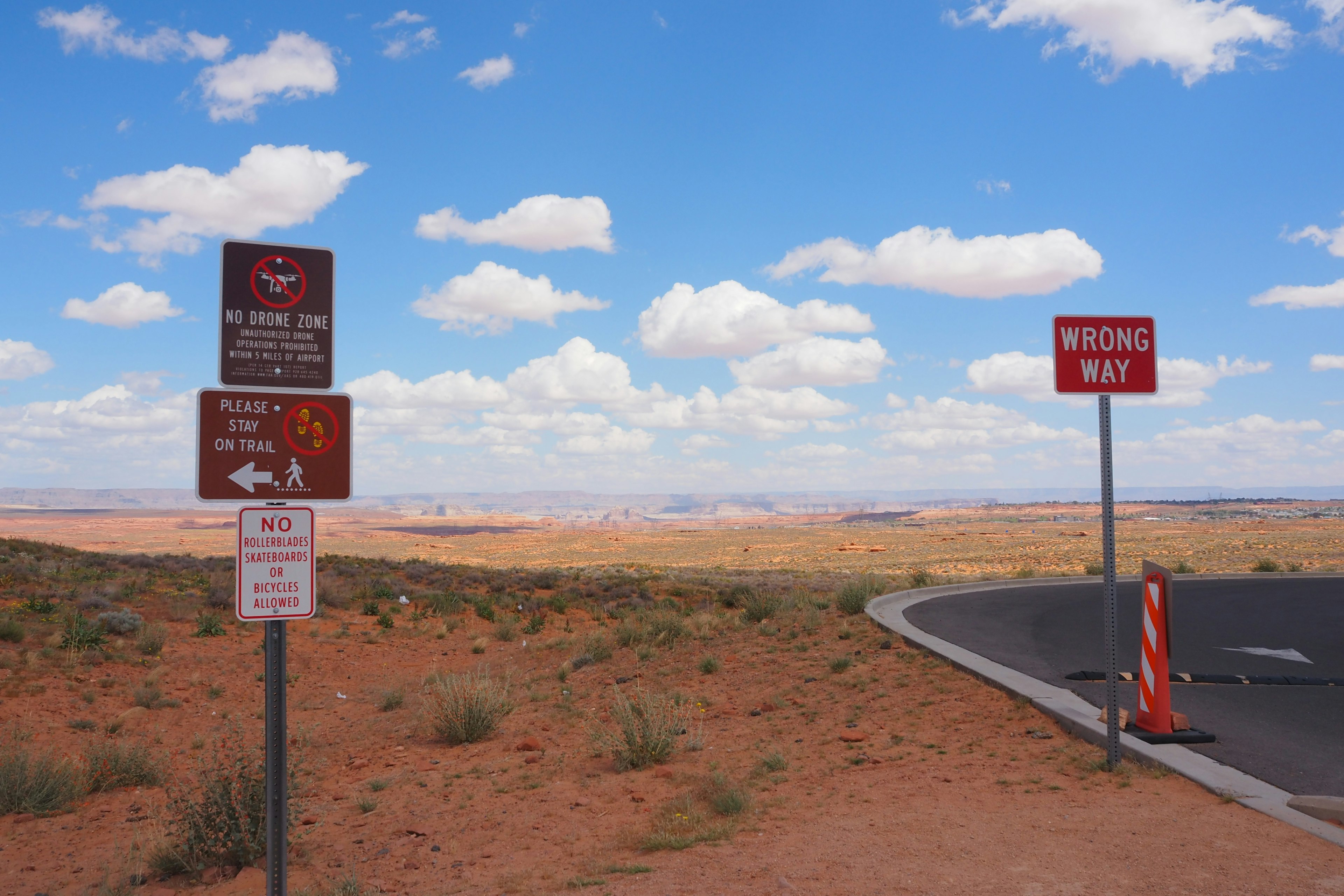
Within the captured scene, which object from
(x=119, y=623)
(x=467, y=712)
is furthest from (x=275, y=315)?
(x=119, y=623)

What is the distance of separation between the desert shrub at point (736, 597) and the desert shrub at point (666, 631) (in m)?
3.72

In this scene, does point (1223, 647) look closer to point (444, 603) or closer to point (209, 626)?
point (444, 603)

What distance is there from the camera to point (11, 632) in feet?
47.4

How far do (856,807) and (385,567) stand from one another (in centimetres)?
2887

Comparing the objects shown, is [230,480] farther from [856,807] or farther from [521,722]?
[521,722]

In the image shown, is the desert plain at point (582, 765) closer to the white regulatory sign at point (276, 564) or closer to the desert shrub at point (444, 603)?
the desert shrub at point (444, 603)

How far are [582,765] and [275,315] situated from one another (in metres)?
6.01

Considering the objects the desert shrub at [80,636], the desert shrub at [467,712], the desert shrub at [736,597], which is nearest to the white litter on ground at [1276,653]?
the desert shrub at [736,597]

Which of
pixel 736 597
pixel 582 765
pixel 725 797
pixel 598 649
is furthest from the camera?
A: pixel 736 597

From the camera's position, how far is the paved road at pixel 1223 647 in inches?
294

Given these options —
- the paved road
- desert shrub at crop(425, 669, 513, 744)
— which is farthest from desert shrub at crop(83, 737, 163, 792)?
the paved road

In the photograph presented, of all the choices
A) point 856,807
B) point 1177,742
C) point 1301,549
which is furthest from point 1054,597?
point 1301,549

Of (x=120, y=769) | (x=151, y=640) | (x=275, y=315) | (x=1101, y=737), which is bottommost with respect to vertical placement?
(x=120, y=769)

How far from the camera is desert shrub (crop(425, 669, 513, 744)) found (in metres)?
10.3
